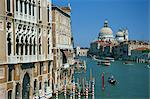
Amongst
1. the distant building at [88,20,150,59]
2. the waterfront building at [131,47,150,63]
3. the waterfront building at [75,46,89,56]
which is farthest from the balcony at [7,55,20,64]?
the waterfront building at [75,46,89,56]

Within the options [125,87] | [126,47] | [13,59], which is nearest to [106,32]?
[126,47]

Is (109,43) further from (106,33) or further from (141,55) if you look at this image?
(141,55)

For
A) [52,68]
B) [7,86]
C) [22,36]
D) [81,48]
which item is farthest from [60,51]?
[81,48]

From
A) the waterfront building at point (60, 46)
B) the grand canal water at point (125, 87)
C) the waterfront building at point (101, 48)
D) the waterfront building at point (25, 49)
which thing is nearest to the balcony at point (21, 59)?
the waterfront building at point (25, 49)

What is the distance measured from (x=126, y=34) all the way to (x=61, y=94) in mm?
72259

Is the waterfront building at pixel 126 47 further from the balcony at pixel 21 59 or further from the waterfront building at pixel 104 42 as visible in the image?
the balcony at pixel 21 59

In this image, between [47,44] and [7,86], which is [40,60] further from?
[7,86]

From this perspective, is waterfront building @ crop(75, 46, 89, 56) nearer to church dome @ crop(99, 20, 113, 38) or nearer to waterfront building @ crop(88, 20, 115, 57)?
waterfront building @ crop(88, 20, 115, 57)

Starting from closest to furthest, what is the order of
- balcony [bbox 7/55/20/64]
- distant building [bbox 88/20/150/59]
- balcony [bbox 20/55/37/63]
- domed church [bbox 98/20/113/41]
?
balcony [bbox 7/55/20/64], balcony [bbox 20/55/37/63], distant building [bbox 88/20/150/59], domed church [bbox 98/20/113/41]

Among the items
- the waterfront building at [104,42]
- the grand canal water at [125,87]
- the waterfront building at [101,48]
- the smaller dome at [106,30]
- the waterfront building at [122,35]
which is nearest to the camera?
the grand canal water at [125,87]

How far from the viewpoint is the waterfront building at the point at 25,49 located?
34.0ft

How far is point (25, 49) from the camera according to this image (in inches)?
471

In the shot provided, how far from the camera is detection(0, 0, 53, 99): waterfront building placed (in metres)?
10.4

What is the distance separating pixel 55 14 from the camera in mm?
Answer: 16516
